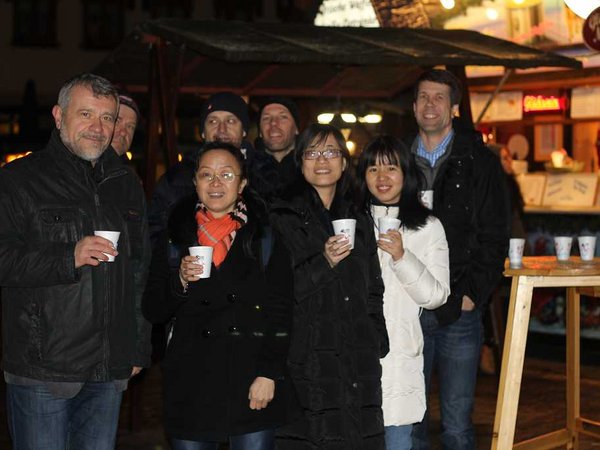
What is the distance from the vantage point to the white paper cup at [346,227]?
16.7ft

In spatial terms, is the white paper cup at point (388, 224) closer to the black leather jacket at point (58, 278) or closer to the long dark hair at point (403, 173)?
the long dark hair at point (403, 173)

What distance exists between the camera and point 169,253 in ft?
16.5

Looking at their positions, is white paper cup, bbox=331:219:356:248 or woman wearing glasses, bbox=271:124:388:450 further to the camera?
woman wearing glasses, bbox=271:124:388:450

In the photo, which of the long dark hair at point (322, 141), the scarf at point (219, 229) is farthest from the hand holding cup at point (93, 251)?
the long dark hair at point (322, 141)

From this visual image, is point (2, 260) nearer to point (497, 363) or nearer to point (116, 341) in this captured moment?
point (116, 341)

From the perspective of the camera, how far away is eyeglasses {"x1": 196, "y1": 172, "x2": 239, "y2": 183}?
5.06 m

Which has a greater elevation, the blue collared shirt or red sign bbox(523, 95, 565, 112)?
red sign bbox(523, 95, 565, 112)

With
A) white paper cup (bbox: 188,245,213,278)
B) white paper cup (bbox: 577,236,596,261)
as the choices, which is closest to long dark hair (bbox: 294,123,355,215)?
white paper cup (bbox: 188,245,213,278)

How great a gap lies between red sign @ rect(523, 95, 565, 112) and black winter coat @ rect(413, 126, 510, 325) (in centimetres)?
902

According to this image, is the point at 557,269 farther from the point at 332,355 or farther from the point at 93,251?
the point at 93,251

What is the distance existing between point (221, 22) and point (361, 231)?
19.1 ft

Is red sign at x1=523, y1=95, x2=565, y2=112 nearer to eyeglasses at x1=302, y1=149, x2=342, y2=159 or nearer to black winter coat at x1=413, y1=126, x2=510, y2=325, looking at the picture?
black winter coat at x1=413, y1=126, x2=510, y2=325

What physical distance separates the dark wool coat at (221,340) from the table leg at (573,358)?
3.10 m

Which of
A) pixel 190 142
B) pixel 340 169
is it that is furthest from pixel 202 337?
pixel 190 142
